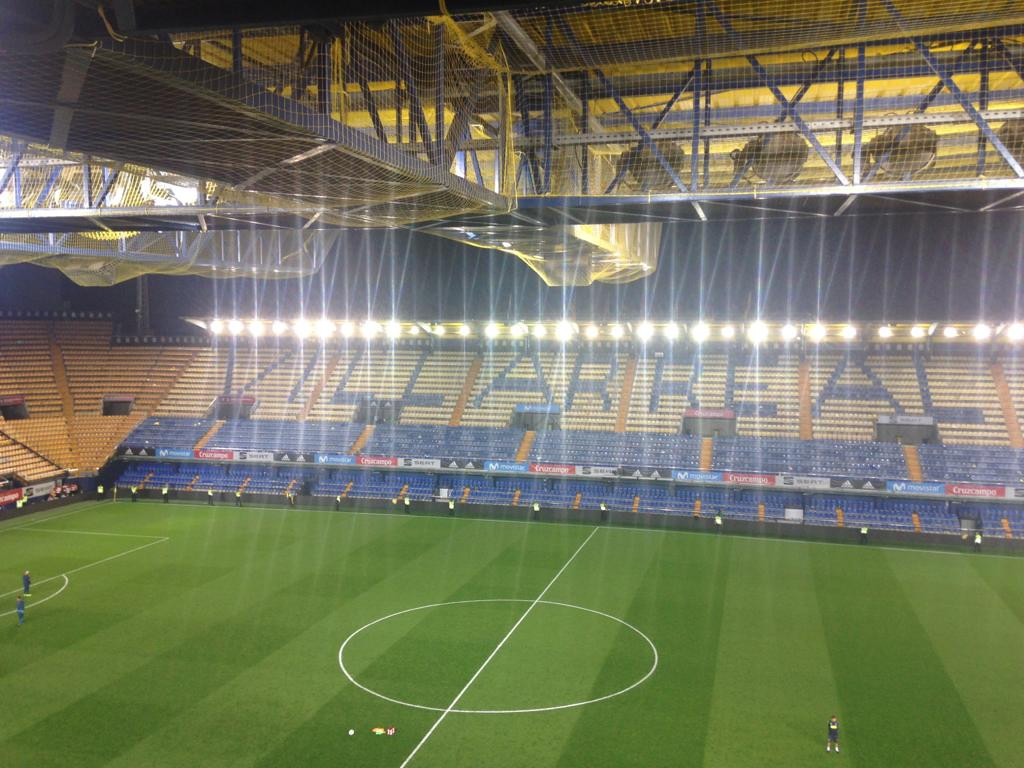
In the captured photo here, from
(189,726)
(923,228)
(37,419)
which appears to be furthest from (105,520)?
(923,228)

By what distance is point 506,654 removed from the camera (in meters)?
16.2

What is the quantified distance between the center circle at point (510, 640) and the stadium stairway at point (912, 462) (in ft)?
55.0

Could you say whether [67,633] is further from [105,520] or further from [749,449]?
[749,449]

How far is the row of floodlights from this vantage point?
32719 millimetres

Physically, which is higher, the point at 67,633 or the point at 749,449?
the point at 749,449

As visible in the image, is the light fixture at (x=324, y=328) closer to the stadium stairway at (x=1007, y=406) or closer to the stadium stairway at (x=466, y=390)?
the stadium stairway at (x=466, y=390)

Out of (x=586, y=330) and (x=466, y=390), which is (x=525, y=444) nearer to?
(x=466, y=390)

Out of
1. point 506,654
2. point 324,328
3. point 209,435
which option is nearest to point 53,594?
point 506,654

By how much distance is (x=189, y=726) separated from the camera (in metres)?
13.1

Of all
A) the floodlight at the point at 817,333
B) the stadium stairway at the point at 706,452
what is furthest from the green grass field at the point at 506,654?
the floodlight at the point at 817,333

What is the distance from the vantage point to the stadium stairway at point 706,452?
32031mm

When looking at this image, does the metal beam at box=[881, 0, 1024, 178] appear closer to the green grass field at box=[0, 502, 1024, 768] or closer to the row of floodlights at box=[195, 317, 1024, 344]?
the green grass field at box=[0, 502, 1024, 768]

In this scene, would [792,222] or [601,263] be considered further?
[792,222]

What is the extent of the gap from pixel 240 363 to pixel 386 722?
32971mm
